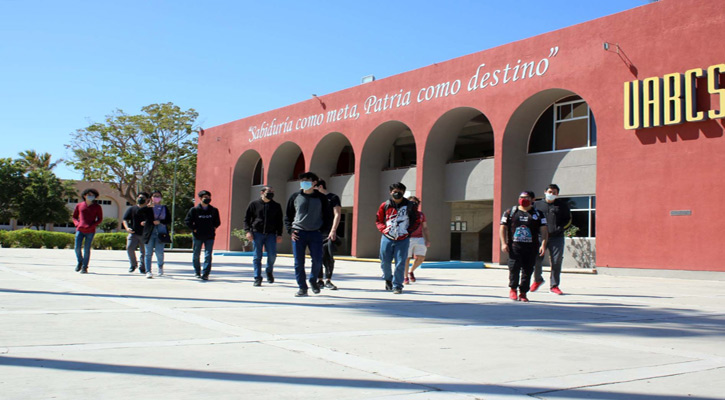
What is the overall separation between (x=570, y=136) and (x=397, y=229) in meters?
13.6

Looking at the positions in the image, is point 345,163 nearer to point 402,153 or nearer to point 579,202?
point 402,153

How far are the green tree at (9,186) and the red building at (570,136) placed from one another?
37742 mm

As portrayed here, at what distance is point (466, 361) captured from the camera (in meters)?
4.65

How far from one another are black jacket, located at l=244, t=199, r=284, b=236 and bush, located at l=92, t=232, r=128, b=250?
26.6 meters

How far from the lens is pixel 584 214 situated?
21.3m

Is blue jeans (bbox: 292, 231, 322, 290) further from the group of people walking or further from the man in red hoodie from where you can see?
the man in red hoodie

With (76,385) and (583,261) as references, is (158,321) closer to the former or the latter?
(76,385)

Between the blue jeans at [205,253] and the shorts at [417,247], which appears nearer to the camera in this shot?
the blue jeans at [205,253]

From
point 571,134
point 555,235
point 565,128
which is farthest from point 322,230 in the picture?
point 565,128

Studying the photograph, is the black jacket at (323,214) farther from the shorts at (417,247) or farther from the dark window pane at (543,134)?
the dark window pane at (543,134)

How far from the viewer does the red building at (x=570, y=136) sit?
17.3 metres

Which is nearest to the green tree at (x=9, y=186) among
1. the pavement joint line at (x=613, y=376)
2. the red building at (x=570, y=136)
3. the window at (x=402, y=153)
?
the red building at (x=570, y=136)

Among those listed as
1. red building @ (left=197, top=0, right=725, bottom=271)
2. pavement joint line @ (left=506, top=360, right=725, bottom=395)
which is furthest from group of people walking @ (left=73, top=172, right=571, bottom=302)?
red building @ (left=197, top=0, right=725, bottom=271)

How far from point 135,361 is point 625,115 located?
17329 mm
